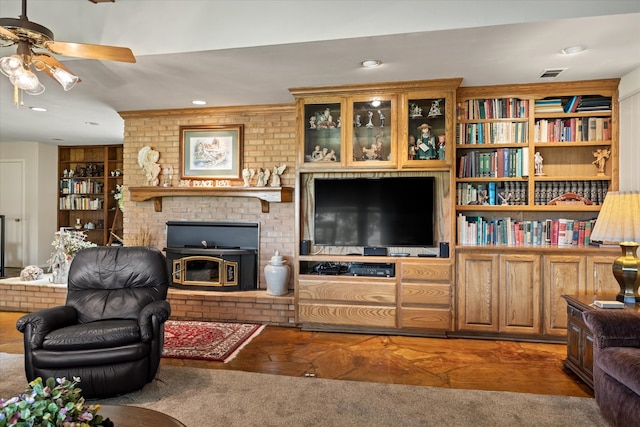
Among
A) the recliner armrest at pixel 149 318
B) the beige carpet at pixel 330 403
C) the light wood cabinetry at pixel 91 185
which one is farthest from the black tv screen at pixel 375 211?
the light wood cabinetry at pixel 91 185

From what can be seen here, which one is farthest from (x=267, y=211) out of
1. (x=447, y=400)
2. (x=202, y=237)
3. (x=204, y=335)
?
(x=447, y=400)

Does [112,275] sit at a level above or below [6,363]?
above

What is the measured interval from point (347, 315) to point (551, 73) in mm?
2978

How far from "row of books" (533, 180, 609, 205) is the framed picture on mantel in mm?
3323

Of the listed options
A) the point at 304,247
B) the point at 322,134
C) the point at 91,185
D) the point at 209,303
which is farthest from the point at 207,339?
the point at 91,185

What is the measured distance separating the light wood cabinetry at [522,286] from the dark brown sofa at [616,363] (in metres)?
1.35

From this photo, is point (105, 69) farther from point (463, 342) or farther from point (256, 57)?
point (463, 342)

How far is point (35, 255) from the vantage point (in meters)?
7.88

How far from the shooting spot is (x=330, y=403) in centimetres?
271

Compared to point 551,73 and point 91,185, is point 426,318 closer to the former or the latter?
point 551,73

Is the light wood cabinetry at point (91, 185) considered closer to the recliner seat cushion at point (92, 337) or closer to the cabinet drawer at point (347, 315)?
the cabinet drawer at point (347, 315)

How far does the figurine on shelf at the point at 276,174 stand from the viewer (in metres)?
4.92

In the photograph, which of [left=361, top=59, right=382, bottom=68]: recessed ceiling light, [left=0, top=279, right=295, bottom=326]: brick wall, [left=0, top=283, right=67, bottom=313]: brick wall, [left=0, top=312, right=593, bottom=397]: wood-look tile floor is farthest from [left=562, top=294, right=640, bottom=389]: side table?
[left=0, top=283, right=67, bottom=313]: brick wall

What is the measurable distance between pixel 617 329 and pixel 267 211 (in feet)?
11.7
